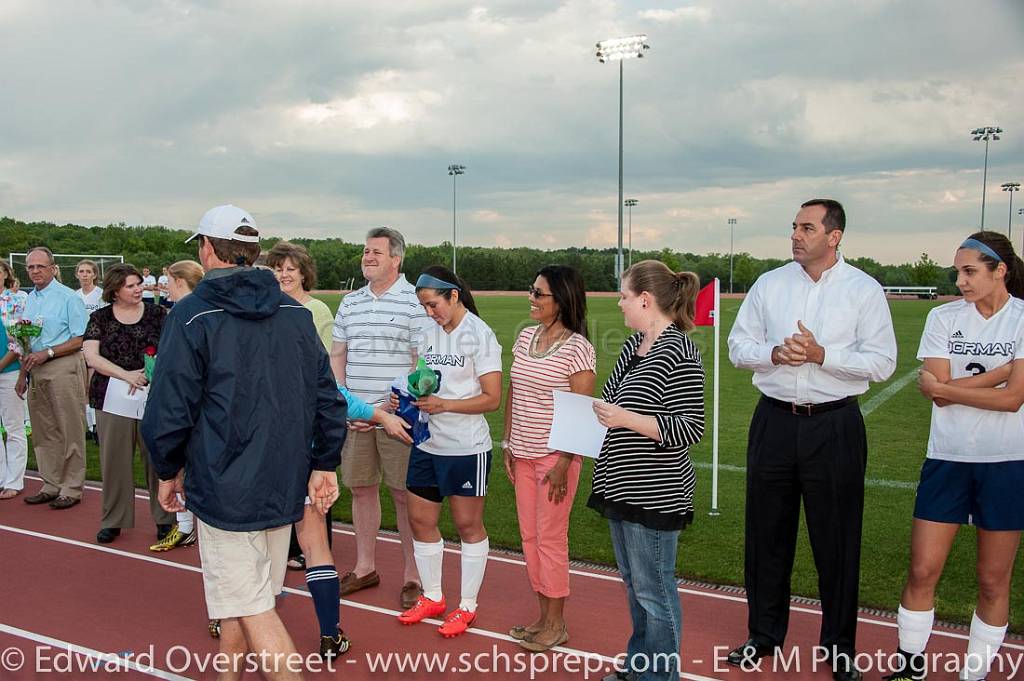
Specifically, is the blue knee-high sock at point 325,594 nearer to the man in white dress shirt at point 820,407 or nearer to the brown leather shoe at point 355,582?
the brown leather shoe at point 355,582

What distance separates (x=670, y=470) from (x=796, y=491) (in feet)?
3.42

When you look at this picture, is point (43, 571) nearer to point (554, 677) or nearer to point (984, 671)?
point (554, 677)

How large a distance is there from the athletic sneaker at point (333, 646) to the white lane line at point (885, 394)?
33.2 feet

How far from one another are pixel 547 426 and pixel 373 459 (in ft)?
4.83

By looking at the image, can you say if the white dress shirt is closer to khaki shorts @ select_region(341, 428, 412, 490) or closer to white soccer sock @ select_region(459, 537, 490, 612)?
white soccer sock @ select_region(459, 537, 490, 612)

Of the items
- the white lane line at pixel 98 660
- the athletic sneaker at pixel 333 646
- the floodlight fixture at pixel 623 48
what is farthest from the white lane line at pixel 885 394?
the floodlight fixture at pixel 623 48

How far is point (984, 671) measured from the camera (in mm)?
3883

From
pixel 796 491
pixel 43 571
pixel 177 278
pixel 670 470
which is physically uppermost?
pixel 177 278

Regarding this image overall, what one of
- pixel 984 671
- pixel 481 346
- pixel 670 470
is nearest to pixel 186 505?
pixel 481 346

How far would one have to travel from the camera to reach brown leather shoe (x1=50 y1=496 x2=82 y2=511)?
7.27m

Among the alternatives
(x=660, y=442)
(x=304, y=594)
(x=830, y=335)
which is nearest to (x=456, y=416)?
(x=660, y=442)

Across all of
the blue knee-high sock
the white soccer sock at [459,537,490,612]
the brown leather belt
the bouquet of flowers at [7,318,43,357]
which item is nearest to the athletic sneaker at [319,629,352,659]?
the blue knee-high sock

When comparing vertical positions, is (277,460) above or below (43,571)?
above

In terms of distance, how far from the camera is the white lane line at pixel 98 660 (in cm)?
A: 420
